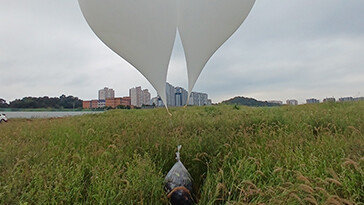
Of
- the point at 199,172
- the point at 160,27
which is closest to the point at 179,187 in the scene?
the point at 199,172

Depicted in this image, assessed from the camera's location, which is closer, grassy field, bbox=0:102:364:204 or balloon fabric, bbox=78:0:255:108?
balloon fabric, bbox=78:0:255:108

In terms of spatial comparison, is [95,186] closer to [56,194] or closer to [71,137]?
[56,194]

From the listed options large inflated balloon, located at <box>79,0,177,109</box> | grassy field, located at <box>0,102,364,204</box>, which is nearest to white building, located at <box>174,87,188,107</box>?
large inflated balloon, located at <box>79,0,177,109</box>

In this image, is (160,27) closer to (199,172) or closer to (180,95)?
(180,95)

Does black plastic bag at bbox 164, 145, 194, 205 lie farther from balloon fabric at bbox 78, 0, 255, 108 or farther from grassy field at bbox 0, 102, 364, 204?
balloon fabric at bbox 78, 0, 255, 108

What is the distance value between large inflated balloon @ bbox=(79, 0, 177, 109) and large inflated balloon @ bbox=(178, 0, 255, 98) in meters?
0.09

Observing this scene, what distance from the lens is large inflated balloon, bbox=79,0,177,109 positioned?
4.49ft

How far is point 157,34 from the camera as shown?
145 cm

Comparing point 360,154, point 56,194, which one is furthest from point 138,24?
point 360,154

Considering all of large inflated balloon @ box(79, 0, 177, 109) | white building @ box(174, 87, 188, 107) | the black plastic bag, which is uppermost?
large inflated balloon @ box(79, 0, 177, 109)

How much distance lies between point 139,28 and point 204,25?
46 centimetres

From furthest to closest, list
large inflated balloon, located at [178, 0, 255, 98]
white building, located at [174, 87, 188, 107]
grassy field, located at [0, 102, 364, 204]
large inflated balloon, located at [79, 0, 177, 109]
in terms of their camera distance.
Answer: white building, located at [174, 87, 188, 107], grassy field, located at [0, 102, 364, 204], large inflated balloon, located at [178, 0, 255, 98], large inflated balloon, located at [79, 0, 177, 109]

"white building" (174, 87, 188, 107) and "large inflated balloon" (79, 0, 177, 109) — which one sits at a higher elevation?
"large inflated balloon" (79, 0, 177, 109)

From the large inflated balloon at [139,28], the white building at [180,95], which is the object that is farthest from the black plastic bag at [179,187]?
the large inflated balloon at [139,28]
